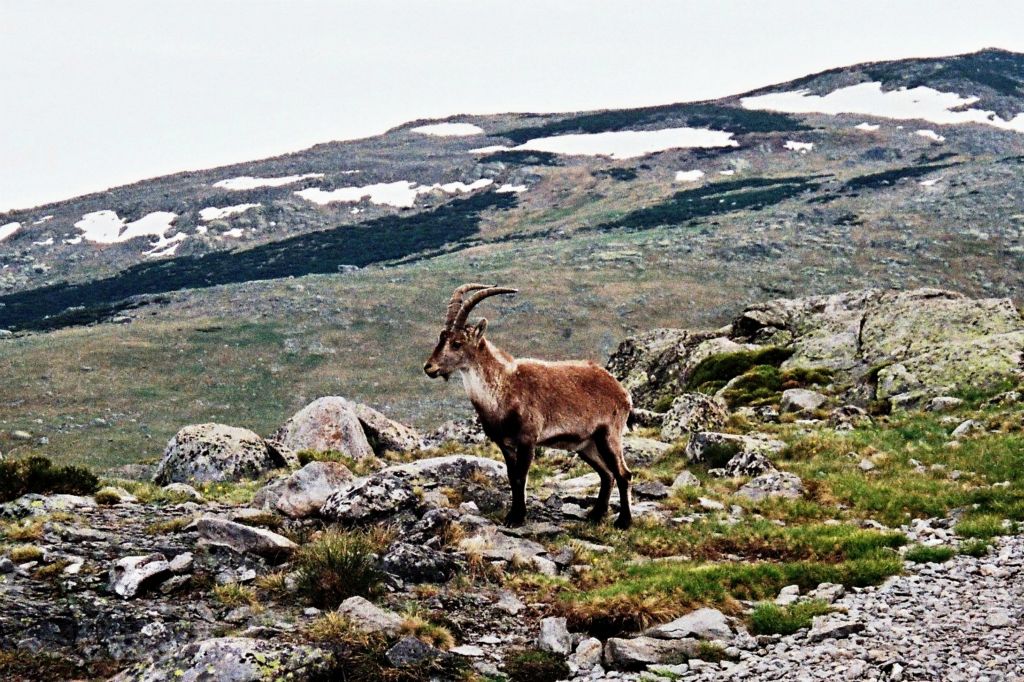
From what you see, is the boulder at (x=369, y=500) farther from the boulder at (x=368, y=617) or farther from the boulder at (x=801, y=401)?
the boulder at (x=801, y=401)

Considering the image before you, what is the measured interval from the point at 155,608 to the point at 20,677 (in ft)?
5.93

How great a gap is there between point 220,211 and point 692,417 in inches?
5709

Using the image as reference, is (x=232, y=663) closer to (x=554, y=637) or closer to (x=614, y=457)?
(x=554, y=637)

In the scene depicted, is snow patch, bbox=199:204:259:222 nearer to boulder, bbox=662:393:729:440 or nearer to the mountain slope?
the mountain slope

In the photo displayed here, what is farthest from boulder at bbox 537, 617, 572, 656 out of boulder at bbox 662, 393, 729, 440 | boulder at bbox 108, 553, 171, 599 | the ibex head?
boulder at bbox 662, 393, 729, 440

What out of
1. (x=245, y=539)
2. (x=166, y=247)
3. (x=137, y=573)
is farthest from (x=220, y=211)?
(x=137, y=573)

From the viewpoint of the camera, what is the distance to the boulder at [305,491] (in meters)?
14.6

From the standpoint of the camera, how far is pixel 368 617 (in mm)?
10172

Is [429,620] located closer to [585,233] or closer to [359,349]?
[359,349]

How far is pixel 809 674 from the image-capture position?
9.05 meters

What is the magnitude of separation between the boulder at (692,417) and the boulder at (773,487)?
309 inches

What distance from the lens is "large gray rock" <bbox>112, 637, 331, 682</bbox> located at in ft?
28.8

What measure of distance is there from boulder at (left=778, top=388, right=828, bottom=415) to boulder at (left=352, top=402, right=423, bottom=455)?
13.0 metres

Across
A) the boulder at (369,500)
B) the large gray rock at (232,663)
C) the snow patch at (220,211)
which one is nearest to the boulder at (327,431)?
the boulder at (369,500)
